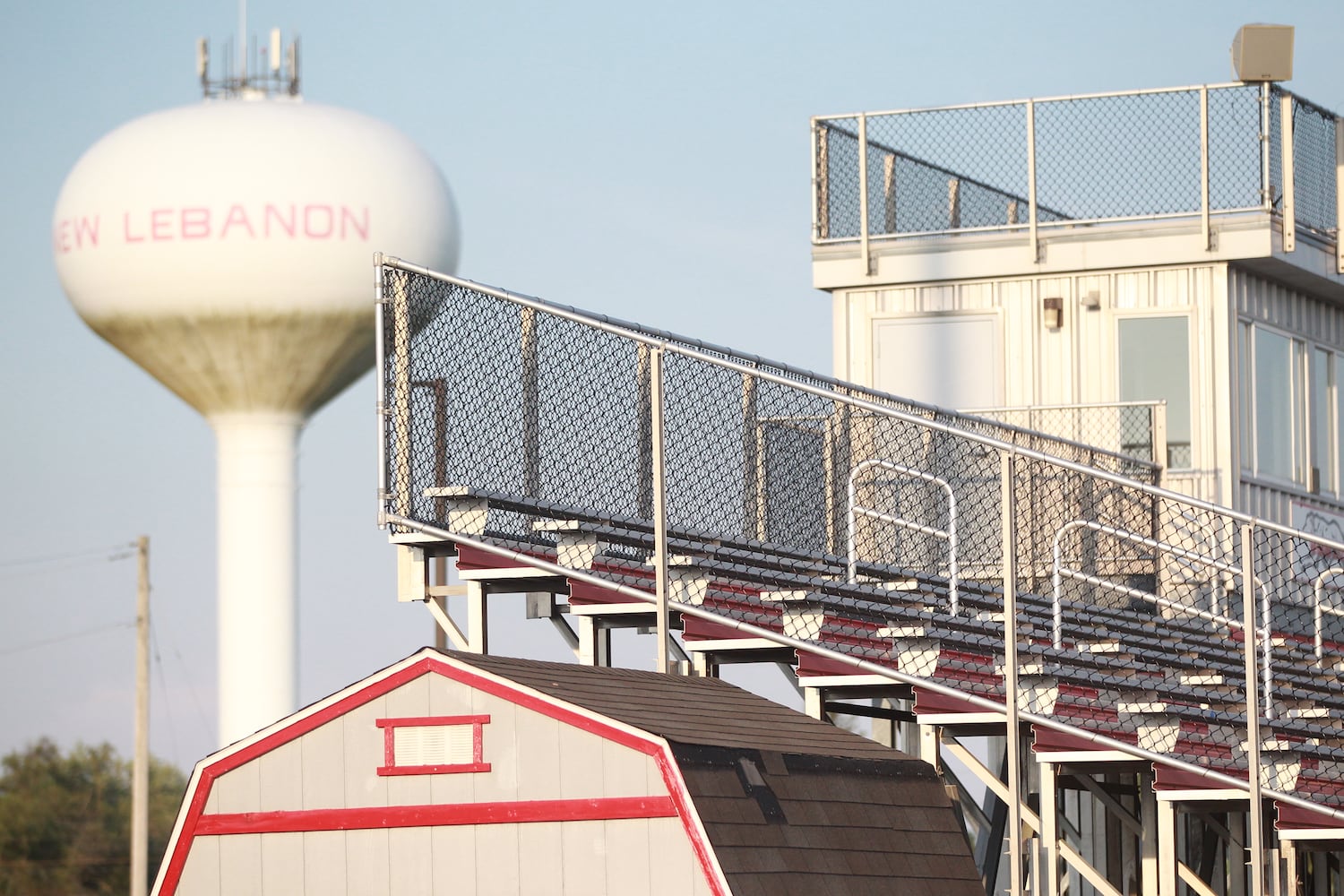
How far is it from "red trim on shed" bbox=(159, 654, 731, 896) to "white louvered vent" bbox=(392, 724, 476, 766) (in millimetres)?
265

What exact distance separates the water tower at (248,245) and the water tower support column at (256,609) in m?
2.00

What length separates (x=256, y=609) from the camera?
1660 inches

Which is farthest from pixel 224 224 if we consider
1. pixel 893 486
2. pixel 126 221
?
pixel 893 486

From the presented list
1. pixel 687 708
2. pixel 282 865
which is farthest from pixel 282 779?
pixel 687 708

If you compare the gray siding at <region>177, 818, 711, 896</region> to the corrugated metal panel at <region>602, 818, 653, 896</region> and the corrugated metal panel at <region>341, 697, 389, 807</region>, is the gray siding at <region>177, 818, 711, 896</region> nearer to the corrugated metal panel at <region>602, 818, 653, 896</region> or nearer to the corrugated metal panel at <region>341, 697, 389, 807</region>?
the corrugated metal panel at <region>602, 818, 653, 896</region>

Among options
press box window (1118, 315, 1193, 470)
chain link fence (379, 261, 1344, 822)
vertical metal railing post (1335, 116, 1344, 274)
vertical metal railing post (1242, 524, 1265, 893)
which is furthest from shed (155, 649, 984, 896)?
vertical metal railing post (1335, 116, 1344, 274)

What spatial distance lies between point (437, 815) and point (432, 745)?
1.32 feet

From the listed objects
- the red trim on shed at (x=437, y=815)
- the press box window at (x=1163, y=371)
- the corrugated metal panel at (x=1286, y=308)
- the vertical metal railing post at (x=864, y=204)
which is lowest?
the red trim on shed at (x=437, y=815)

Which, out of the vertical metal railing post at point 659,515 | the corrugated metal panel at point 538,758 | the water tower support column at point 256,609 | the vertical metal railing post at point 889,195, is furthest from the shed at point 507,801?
the water tower support column at point 256,609

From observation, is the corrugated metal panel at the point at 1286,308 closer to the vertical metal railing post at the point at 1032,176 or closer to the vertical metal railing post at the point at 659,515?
the vertical metal railing post at the point at 1032,176

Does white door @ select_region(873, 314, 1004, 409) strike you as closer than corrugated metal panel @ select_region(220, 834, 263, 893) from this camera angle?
No

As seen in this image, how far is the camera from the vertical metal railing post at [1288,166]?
23125mm

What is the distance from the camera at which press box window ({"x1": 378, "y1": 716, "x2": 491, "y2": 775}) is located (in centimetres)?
1364

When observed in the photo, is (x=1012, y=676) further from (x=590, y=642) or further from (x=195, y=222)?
(x=195, y=222)
